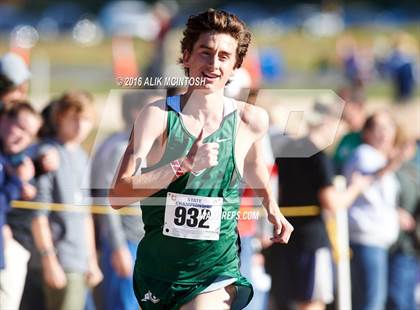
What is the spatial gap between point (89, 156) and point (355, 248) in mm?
1898

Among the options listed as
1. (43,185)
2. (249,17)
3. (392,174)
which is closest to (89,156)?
(43,185)

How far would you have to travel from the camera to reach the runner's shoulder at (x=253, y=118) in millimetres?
4629

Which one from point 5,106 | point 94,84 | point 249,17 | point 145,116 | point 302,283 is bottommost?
point 302,283

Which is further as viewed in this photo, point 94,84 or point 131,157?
point 94,84

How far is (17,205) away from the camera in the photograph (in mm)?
6324

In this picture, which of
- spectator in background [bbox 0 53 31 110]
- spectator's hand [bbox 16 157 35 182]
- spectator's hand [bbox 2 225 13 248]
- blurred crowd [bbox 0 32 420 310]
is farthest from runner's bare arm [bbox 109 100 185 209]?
spectator in background [bbox 0 53 31 110]

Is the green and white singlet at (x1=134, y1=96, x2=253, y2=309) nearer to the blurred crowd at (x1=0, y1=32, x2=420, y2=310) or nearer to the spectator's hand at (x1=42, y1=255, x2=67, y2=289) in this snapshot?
the blurred crowd at (x1=0, y1=32, x2=420, y2=310)

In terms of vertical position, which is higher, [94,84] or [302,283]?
[94,84]

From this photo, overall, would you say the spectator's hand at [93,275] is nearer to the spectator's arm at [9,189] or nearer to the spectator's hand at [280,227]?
the spectator's arm at [9,189]

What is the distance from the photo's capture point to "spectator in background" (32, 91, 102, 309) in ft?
20.9

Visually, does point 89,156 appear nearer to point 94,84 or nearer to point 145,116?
point 145,116

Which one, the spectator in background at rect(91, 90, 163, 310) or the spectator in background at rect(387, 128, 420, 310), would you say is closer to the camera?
the spectator in background at rect(91, 90, 163, 310)

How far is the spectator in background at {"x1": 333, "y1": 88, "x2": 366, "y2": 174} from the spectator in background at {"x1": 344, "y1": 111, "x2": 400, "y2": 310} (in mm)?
256

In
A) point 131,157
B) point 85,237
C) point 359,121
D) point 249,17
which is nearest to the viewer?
point 131,157
